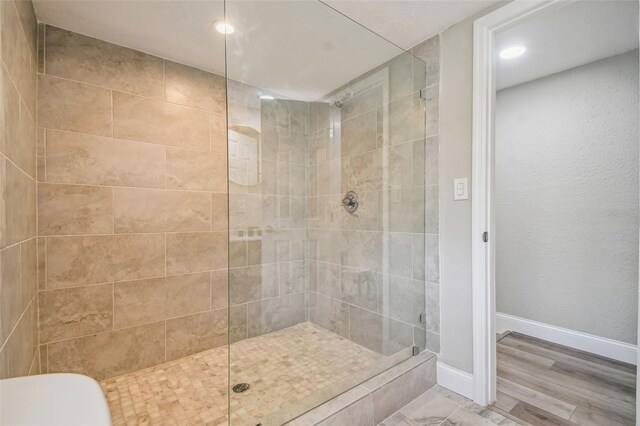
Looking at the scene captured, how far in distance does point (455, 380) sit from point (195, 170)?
2.24 metres

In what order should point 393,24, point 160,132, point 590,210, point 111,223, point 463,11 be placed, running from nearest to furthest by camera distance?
point 463,11
point 393,24
point 111,223
point 160,132
point 590,210

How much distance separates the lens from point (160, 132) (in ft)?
6.70

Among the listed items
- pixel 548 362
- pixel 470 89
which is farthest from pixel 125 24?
pixel 548 362

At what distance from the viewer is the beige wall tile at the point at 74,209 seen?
65.9 inches

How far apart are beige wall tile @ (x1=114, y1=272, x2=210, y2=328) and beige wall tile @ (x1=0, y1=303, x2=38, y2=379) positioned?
1.29 ft

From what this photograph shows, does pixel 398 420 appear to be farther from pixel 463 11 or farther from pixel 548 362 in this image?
pixel 463 11

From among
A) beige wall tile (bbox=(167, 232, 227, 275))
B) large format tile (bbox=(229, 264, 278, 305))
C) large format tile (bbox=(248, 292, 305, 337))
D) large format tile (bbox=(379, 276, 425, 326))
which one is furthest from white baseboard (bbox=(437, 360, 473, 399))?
beige wall tile (bbox=(167, 232, 227, 275))

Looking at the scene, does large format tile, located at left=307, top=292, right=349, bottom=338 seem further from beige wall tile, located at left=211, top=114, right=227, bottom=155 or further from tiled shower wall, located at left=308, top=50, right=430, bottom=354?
beige wall tile, located at left=211, top=114, right=227, bottom=155

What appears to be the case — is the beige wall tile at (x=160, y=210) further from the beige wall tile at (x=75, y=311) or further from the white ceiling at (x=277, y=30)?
the white ceiling at (x=277, y=30)

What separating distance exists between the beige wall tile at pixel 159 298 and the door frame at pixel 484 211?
1866 millimetres

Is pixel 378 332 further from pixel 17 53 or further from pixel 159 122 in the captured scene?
pixel 17 53

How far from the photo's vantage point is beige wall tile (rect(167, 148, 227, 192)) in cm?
209

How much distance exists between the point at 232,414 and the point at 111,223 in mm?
1396

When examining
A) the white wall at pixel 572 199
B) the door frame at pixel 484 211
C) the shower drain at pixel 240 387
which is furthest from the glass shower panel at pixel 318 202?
the white wall at pixel 572 199
